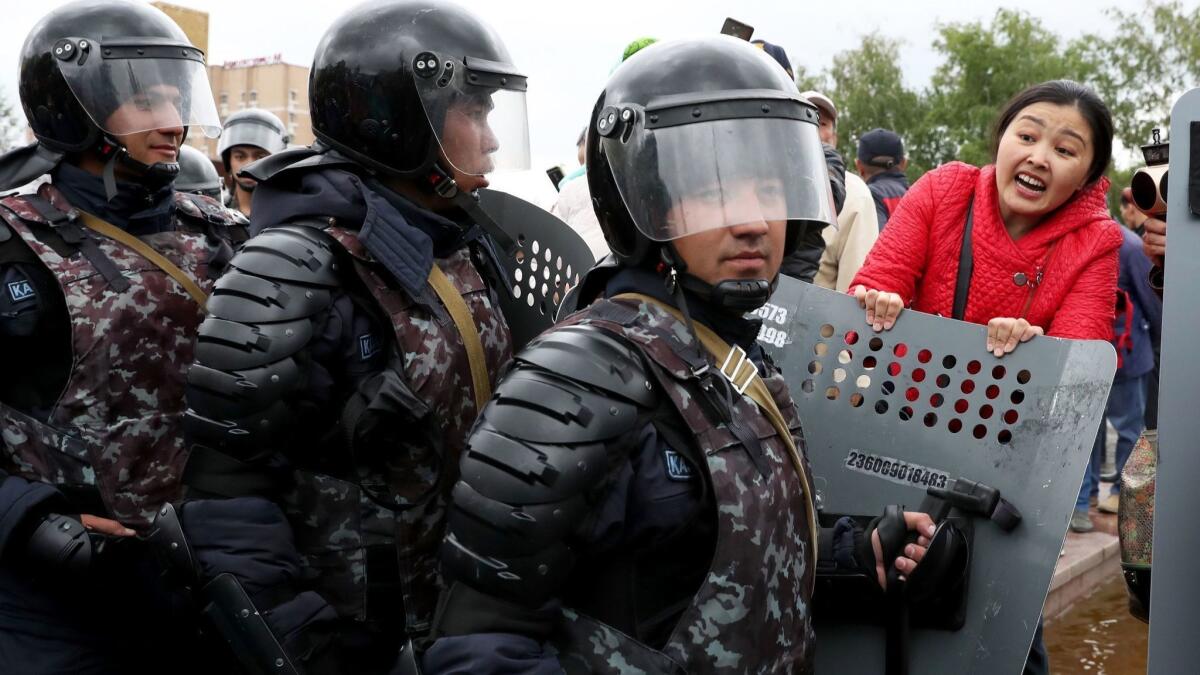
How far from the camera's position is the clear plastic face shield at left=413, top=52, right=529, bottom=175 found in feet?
8.95

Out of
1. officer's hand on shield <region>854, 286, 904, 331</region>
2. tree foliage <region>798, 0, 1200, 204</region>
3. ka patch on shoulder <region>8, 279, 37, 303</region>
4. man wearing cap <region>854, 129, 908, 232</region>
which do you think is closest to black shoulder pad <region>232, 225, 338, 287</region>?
ka patch on shoulder <region>8, 279, 37, 303</region>

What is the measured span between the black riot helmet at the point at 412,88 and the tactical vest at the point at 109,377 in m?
0.66

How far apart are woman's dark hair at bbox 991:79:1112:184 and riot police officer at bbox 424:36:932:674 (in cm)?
115

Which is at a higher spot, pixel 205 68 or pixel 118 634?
pixel 205 68

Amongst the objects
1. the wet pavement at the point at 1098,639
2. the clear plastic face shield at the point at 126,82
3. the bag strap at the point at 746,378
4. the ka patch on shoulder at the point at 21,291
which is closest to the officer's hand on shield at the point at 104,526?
the ka patch on shoulder at the point at 21,291

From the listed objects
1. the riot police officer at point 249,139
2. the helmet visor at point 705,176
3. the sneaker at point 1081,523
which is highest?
the helmet visor at point 705,176

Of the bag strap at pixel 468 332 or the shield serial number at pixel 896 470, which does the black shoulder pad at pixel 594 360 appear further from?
the shield serial number at pixel 896 470

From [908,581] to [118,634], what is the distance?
1.92 m

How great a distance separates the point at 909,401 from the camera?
2615mm

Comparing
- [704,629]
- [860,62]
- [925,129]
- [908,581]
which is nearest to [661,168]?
[704,629]

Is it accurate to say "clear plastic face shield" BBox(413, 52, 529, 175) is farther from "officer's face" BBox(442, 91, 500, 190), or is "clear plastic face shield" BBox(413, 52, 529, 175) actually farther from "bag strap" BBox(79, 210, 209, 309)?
"bag strap" BBox(79, 210, 209, 309)

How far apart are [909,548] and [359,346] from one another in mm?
1138

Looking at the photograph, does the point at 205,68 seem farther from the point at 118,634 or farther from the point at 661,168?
the point at 661,168

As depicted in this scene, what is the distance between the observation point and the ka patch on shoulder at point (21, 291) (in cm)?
290
